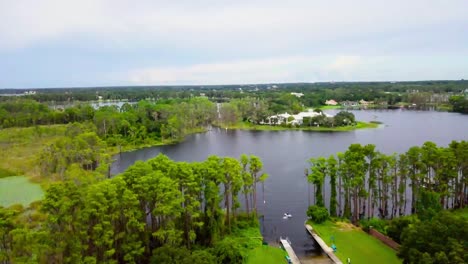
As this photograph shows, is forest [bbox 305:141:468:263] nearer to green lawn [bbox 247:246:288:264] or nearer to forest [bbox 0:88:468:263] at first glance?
forest [bbox 0:88:468:263]

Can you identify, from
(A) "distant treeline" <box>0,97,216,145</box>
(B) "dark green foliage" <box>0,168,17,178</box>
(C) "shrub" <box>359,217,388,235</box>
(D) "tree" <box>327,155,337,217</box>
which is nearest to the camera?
(C) "shrub" <box>359,217,388,235</box>

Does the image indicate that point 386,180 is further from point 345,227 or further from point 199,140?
point 199,140

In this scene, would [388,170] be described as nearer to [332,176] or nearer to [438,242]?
[332,176]

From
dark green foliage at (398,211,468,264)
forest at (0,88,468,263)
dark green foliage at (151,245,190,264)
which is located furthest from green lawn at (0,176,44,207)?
dark green foliage at (398,211,468,264)

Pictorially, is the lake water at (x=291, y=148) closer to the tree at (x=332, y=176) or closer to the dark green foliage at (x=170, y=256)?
the tree at (x=332, y=176)

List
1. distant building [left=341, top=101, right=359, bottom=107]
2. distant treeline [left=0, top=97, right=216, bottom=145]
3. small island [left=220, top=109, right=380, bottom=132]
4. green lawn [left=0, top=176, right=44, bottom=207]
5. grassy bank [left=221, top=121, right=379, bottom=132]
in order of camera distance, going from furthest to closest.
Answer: distant building [left=341, top=101, right=359, bottom=107] < small island [left=220, top=109, right=380, bottom=132] < grassy bank [left=221, top=121, right=379, bottom=132] < distant treeline [left=0, top=97, right=216, bottom=145] < green lawn [left=0, top=176, right=44, bottom=207]

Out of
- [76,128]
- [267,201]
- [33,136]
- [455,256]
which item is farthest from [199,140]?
[455,256]

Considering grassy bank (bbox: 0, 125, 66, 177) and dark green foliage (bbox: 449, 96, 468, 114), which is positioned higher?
dark green foliage (bbox: 449, 96, 468, 114)
